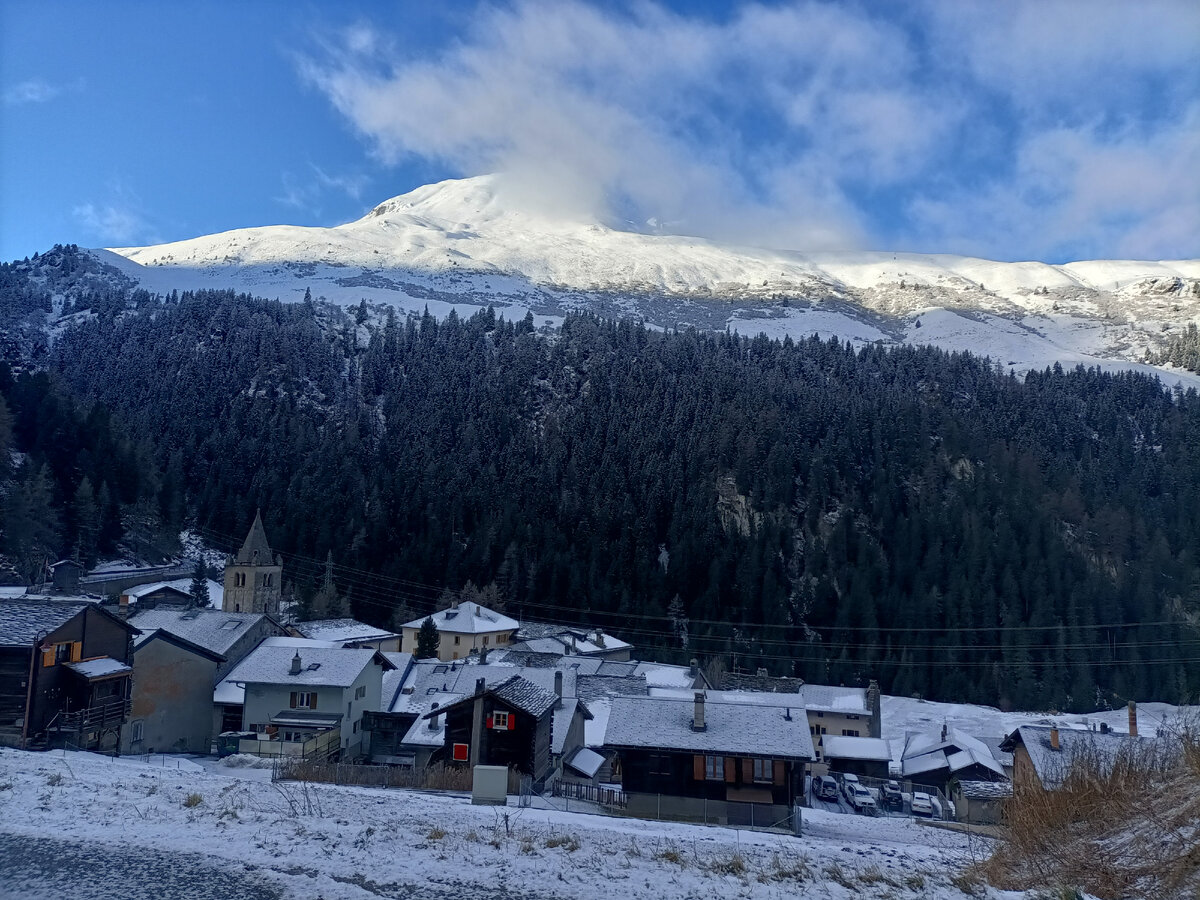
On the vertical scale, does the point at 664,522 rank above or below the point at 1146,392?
below

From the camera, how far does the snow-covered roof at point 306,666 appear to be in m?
39.2

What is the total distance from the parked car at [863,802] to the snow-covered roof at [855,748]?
22.8 ft

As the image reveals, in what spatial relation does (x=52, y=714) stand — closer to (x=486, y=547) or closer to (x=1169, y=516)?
(x=486, y=547)

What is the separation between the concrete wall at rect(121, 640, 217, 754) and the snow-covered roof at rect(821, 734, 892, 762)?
36905 mm

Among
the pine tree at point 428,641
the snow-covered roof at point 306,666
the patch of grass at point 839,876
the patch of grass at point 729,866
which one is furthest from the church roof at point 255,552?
the patch of grass at point 839,876

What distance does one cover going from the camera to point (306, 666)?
40719 millimetres

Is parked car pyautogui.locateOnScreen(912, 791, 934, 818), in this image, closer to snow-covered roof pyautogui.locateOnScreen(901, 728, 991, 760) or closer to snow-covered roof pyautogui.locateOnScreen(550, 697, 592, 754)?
snow-covered roof pyautogui.locateOnScreen(901, 728, 991, 760)

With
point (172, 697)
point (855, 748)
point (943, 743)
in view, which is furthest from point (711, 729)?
point (172, 697)

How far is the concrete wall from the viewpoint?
37438mm

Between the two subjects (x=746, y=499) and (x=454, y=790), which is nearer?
(x=454, y=790)

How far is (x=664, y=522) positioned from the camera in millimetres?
117812

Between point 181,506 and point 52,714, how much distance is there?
252ft

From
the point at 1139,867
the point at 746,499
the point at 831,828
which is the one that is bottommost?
the point at 831,828

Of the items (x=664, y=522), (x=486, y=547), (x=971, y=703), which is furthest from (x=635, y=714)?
(x=664, y=522)
